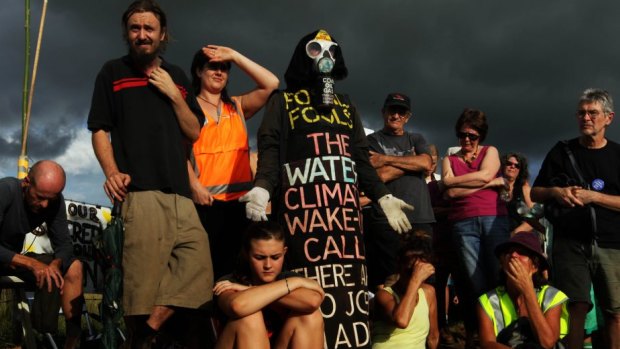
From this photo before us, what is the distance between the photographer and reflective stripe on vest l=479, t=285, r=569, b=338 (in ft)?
14.0

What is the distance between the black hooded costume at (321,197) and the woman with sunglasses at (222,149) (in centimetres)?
30

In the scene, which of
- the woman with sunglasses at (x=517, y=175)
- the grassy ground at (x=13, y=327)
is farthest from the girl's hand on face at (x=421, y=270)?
the grassy ground at (x=13, y=327)

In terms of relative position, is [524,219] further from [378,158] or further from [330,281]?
[330,281]

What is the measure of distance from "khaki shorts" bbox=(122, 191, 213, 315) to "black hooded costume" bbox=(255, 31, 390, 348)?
1.48 feet

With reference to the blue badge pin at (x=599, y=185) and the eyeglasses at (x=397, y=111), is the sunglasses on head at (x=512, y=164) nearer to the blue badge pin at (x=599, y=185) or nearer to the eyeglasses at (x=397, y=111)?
the eyeglasses at (x=397, y=111)

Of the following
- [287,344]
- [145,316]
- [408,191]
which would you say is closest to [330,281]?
[287,344]

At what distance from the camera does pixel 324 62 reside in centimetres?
377

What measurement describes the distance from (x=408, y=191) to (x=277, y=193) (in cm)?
165

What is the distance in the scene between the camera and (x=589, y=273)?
4.76m

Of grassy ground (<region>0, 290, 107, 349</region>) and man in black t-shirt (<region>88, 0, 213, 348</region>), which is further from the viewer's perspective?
grassy ground (<region>0, 290, 107, 349</region>)

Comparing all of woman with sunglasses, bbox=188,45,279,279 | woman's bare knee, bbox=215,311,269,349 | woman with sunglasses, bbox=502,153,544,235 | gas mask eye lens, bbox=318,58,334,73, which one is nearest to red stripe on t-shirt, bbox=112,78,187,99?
woman with sunglasses, bbox=188,45,279,279

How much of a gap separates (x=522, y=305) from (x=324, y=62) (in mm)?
1942

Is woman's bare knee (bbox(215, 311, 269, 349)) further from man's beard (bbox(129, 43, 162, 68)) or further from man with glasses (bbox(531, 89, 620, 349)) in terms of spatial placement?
man with glasses (bbox(531, 89, 620, 349))

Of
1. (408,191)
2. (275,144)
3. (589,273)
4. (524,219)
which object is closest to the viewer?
(275,144)
